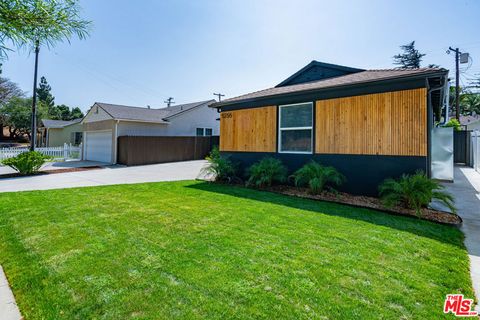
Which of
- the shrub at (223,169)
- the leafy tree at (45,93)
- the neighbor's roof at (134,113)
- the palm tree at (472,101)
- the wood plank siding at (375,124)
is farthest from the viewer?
the leafy tree at (45,93)

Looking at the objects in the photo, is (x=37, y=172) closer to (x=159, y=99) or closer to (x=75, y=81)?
(x=75, y=81)

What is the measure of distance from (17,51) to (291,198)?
5.59 meters

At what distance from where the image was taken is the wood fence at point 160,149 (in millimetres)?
16141

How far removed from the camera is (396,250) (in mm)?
3273

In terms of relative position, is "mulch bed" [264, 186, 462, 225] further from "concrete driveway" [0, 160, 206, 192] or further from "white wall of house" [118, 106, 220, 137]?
"white wall of house" [118, 106, 220, 137]

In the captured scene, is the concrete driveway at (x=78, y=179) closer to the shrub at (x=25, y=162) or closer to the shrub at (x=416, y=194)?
the shrub at (x=25, y=162)

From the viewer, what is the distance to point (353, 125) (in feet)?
22.3

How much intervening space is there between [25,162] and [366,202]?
13098 mm

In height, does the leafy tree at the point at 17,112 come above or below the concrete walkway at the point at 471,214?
above

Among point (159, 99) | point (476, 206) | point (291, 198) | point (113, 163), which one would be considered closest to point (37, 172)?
point (113, 163)

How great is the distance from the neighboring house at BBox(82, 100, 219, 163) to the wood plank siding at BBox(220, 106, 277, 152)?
9805 mm

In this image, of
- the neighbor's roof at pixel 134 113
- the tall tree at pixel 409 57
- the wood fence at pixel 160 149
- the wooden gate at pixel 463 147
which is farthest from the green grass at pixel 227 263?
the tall tree at pixel 409 57

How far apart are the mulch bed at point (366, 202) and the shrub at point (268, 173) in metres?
0.27

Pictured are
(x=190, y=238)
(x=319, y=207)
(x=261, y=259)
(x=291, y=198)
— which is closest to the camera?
(x=261, y=259)
